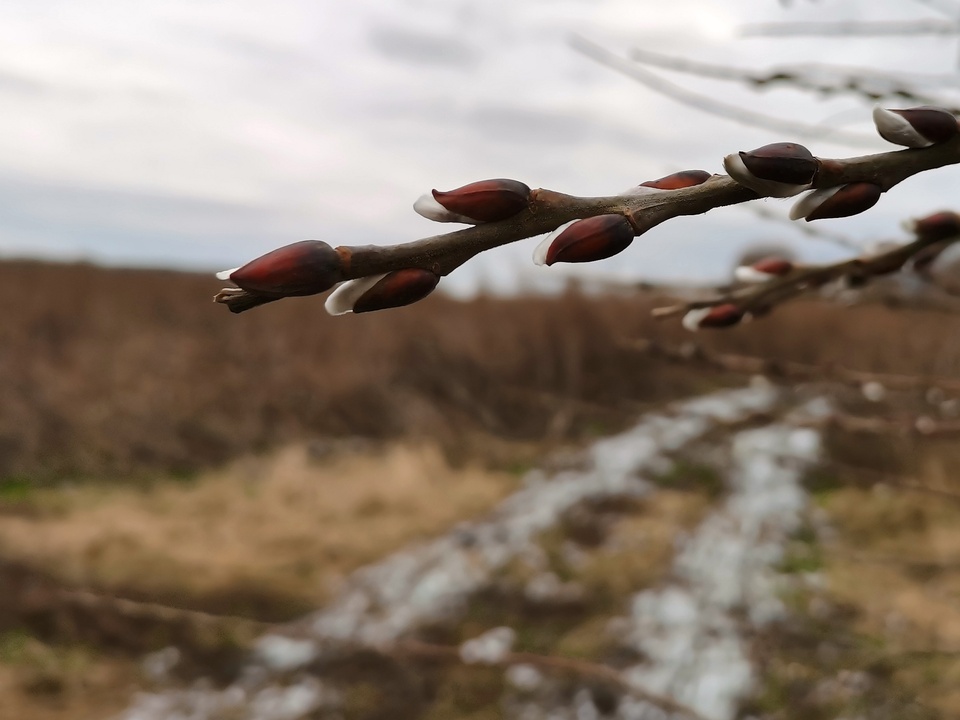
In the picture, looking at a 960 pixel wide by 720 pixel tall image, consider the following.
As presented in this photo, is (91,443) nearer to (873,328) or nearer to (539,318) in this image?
(539,318)

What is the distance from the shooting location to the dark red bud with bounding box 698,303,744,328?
0.76 metres

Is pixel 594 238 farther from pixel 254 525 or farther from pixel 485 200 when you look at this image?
pixel 254 525

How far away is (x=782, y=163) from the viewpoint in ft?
1.33

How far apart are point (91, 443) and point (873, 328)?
32.5ft

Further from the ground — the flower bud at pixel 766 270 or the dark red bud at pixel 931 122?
the dark red bud at pixel 931 122

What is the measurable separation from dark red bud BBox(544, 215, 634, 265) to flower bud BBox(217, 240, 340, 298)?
0.41 feet

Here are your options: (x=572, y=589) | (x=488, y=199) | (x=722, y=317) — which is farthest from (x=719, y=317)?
(x=572, y=589)

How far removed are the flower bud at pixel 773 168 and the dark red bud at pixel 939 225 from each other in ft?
1.18

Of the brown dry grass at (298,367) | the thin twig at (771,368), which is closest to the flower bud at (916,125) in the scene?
the thin twig at (771,368)

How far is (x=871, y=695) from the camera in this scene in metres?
2.61

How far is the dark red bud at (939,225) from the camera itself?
2.29 ft

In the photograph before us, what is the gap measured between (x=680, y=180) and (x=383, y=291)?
177mm

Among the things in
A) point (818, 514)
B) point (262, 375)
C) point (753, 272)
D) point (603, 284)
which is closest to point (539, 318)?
point (262, 375)

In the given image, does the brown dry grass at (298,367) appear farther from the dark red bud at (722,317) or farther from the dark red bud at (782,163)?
the dark red bud at (782,163)
